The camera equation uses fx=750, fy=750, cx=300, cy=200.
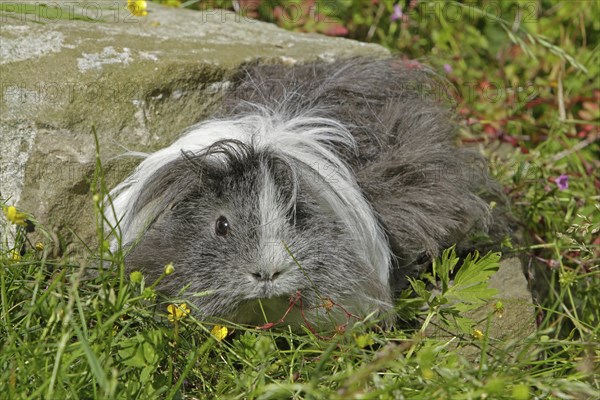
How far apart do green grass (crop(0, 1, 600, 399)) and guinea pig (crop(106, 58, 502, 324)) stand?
12 centimetres

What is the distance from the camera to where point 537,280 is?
122 inches

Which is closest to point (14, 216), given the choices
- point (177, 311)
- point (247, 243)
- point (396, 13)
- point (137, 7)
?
point (177, 311)

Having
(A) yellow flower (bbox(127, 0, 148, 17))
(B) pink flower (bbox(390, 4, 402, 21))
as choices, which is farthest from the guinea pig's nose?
(B) pink flower (bbox(390, 4, 402, 21))

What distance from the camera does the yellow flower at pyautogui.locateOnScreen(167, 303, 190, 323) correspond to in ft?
6.88

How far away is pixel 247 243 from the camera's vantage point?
217cm

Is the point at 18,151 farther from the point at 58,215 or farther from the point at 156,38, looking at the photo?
the point at 156,38

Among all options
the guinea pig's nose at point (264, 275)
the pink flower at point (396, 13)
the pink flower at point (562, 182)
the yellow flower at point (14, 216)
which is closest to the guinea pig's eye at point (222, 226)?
the guinea pig's nose at point (264, 275)

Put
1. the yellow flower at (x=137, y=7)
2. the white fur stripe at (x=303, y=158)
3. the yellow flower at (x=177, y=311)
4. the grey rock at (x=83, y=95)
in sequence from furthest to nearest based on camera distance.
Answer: the yellow flower at (x=137, y=7)
the grey rock at (x=83, y=95)
the white fur stripe at (x=303, y=158)
the yellow flower at (x=177, y=311)

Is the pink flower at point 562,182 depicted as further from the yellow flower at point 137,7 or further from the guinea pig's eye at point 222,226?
the yellow flower at point 137,7

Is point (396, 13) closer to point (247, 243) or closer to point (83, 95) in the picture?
point (83, 95)

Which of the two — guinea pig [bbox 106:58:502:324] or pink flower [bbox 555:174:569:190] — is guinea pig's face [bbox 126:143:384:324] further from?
pink flower [bbox 555:174:569:190]

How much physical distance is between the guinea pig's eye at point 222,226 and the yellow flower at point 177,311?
0.81 feet

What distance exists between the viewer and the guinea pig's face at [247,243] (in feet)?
7.05

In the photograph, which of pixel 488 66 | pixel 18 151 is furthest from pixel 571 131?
pixel 18 151
